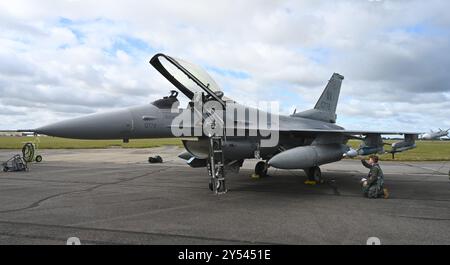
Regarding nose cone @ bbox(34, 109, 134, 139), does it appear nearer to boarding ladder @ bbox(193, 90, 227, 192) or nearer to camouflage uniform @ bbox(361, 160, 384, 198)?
boarding ladder @ bbox(193, 90, 227, 192)

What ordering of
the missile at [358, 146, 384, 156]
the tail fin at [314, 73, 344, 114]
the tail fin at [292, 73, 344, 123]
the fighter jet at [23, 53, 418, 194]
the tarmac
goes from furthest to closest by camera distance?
the tail fin at [314, 73, 344, 114], the tail fin at [292, 73, 344, 123], the missile at [358, 146, 384, 156], the fighter jet at [23, 53, 418, 194], the tarmac

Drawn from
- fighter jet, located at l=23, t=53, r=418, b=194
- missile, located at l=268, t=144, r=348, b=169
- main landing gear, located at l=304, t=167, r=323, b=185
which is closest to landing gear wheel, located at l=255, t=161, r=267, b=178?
main landing gear, located at l=304, t=167, r=323, b=185

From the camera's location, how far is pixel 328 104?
48.6ft

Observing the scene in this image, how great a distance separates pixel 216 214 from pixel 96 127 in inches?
136

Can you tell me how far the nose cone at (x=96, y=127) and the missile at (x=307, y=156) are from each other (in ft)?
12.2

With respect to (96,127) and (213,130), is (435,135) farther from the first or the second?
(96,127)

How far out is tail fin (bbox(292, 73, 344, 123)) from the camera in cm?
1425

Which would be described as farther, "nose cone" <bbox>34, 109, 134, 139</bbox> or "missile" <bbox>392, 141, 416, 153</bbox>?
"missile" <bbox>392, 141, 416, 153</bbox>

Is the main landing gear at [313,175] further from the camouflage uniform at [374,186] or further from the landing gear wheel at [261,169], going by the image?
the camouflage uniform at [374,186]

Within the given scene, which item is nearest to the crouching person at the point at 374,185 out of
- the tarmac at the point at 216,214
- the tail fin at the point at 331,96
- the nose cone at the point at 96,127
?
the tarmac at the point at 216,214

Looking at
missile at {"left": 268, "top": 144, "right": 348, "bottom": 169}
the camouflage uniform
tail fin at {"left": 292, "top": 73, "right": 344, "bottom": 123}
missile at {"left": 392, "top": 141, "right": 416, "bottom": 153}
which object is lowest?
the camouflage uniform

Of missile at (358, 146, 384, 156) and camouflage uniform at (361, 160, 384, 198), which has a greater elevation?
missile at (358, 146, 384, 156)

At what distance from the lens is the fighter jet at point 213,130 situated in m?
8.35
